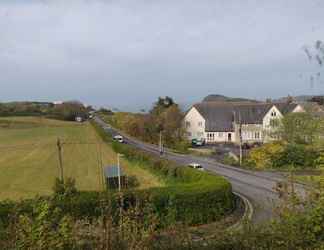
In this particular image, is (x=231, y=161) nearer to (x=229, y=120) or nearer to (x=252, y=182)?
(x=252, y=182)

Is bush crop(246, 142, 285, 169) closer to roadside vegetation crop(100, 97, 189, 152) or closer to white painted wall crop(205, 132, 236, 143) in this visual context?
roadside vegetation crop(100, 97, 189, 152)

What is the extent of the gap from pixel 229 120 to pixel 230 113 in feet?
5.14

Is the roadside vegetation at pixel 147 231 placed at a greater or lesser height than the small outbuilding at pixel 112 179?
greater

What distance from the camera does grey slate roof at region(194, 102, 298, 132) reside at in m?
63.1

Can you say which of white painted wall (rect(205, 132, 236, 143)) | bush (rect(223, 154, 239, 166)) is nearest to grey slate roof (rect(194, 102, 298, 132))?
white painted wall (rect(205, 132, 236, 143))

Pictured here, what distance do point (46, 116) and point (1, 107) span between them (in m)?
13.5

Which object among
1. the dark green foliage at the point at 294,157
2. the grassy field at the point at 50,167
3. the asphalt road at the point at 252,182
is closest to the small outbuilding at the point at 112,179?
the grassy field at the point at 50,167

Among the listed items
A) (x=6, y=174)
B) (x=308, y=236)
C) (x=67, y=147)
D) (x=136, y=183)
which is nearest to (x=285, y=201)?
(x=308, y=236)

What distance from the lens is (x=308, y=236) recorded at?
5082mm

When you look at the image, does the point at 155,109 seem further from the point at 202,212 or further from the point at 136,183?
the point at 202,212

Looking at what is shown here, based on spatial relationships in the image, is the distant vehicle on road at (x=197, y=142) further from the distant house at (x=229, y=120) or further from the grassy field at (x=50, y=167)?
the grassy field at (x=50, y=167)

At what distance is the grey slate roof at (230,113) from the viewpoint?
63.1 m

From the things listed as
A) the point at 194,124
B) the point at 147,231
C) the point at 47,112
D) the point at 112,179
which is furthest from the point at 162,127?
the point at 47,112

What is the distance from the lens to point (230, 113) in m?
65.7
